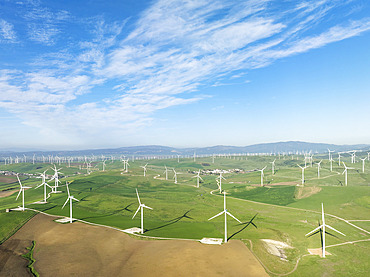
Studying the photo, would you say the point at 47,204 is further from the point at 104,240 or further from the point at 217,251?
the point at 217,251

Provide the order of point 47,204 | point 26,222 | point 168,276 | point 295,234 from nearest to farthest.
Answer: point 168,276 → point 295,234 → point 26,222 → point 47,204

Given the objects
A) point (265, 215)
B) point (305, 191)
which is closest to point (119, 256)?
point (265, 215)

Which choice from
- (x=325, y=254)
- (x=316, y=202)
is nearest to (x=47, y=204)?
(x=325, y=254)

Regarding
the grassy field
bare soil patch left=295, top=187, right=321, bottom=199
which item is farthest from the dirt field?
bare soil patch left=295, top=187, right=321, bottom=199

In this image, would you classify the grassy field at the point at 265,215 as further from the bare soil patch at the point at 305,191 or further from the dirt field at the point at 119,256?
the dirt field at the point at 119,256

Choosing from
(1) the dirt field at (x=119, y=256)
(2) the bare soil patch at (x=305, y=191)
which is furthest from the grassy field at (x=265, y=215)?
(1) the dirt field at (x=119, y=256)

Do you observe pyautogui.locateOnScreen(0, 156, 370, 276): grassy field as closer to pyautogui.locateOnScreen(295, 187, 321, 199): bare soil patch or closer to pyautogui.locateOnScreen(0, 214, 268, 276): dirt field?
pyautogui.locateOnScreen(295, 187, 321, 199): bare soil patch

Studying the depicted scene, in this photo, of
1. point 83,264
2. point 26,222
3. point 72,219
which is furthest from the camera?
point 72,219
